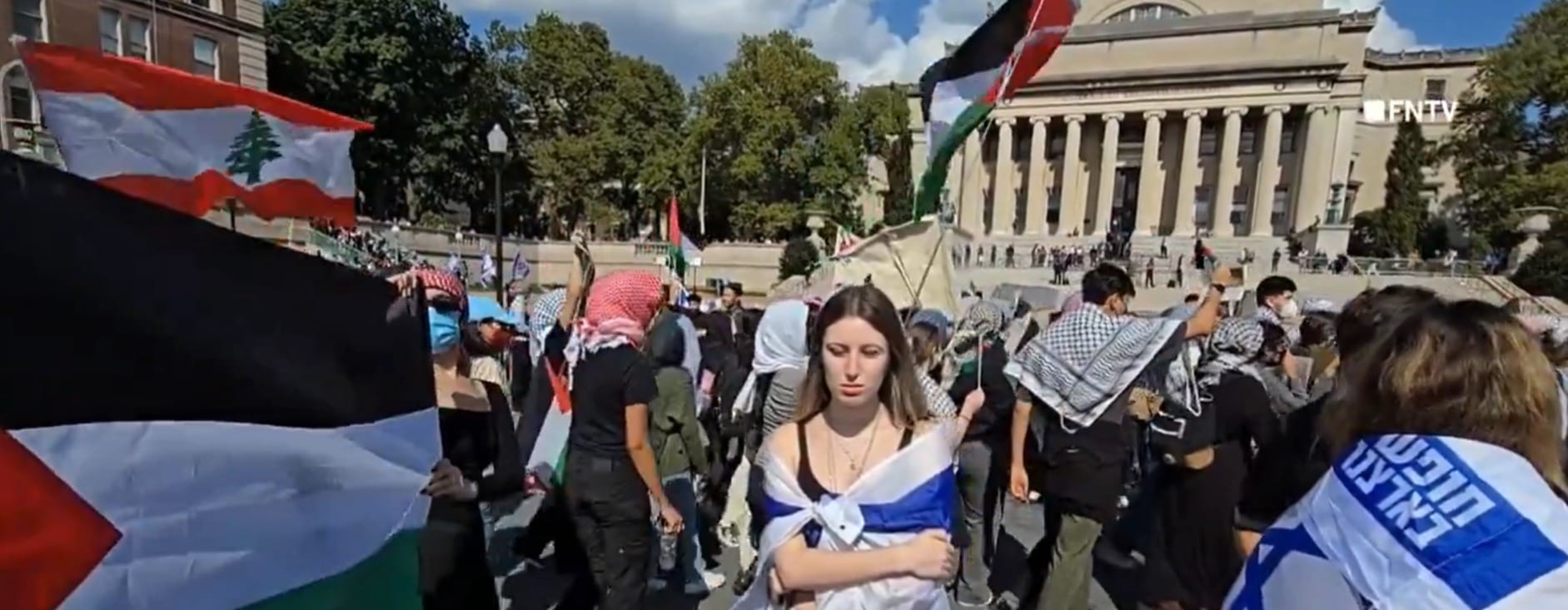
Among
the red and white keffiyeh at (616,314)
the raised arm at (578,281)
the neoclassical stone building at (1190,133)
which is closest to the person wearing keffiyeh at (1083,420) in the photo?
the red and white keffiyeh at (616,314)

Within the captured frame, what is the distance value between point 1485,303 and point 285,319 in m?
2.47

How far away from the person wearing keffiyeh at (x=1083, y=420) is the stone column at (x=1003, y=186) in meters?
57.3

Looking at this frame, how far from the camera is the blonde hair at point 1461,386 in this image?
4.78 ft

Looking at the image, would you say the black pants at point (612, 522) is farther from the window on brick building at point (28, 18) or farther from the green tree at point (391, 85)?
the green tree at point (391, 85)

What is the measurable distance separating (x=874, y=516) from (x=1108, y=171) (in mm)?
59125

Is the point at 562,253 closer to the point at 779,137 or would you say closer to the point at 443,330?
the point at 779,137

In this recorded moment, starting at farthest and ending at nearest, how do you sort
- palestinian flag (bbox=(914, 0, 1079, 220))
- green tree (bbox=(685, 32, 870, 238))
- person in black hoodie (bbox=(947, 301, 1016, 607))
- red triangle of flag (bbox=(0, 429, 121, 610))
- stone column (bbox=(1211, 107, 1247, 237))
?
stone column (bbox=(1211, 107, 1247, 237)), green tree (bbox=(685, 32, 870, 238)), palestinian flag (bbox=(914, 0, 1079, 220)), person in black hoodie (bbox=(947, 301, 1016, 607)), red triangle of flag (bbox=(0, 429, 121, 610))

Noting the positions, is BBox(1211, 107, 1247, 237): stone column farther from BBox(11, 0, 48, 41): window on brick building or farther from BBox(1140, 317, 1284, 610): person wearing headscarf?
BBox(11, 0, 48, 41): window on brick building

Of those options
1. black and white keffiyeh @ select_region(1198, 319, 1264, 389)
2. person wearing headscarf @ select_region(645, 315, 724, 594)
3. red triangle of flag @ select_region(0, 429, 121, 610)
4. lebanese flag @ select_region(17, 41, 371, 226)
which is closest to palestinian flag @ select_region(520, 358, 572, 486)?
person wearing headscarf @ select_region(645, 315, 724, 594)

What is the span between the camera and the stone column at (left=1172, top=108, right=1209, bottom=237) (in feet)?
180

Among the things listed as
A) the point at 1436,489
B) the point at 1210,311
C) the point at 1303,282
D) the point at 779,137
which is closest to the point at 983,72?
the point at 1210,311

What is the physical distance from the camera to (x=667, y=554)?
5.50m

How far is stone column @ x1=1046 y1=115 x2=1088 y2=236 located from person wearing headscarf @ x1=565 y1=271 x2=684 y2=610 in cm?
5771

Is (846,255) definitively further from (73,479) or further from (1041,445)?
(73,479)
